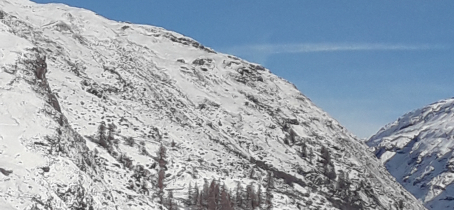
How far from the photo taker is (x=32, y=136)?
3306 centimetres

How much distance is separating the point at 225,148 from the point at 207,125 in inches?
325

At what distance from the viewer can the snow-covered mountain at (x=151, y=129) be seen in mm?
33562

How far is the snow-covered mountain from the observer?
110 feet

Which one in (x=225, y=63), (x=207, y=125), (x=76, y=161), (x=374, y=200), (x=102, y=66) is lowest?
(x=76, y=161)

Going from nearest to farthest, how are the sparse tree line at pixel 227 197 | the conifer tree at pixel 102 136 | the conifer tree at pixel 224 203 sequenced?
the conifer tree at pixel 102 136 → the sparse tree line at pixel 227 197 → the conifer tree at pixel 224 203

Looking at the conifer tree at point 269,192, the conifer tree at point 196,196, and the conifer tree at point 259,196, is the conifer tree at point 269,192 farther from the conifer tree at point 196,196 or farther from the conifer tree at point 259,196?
the conifer tree at point 196,196

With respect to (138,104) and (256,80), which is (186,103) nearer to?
(138,104)

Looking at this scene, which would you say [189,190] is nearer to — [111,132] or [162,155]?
[162,155]

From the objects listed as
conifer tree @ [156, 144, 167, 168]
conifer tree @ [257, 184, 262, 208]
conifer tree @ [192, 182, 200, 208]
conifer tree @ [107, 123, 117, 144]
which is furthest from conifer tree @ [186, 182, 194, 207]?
conifer tree @ [107, 123, 117, 144]

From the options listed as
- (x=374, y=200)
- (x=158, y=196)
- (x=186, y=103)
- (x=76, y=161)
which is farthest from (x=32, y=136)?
(x=374, y=200)

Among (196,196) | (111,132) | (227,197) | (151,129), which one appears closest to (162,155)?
(111,132)

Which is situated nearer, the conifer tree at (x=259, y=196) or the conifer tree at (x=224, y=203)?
the conifer tree at (x=224, y=203)

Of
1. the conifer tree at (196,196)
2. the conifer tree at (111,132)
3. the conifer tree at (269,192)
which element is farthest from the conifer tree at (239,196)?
the conifer tree at (111,132)

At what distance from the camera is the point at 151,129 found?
3403 inches
